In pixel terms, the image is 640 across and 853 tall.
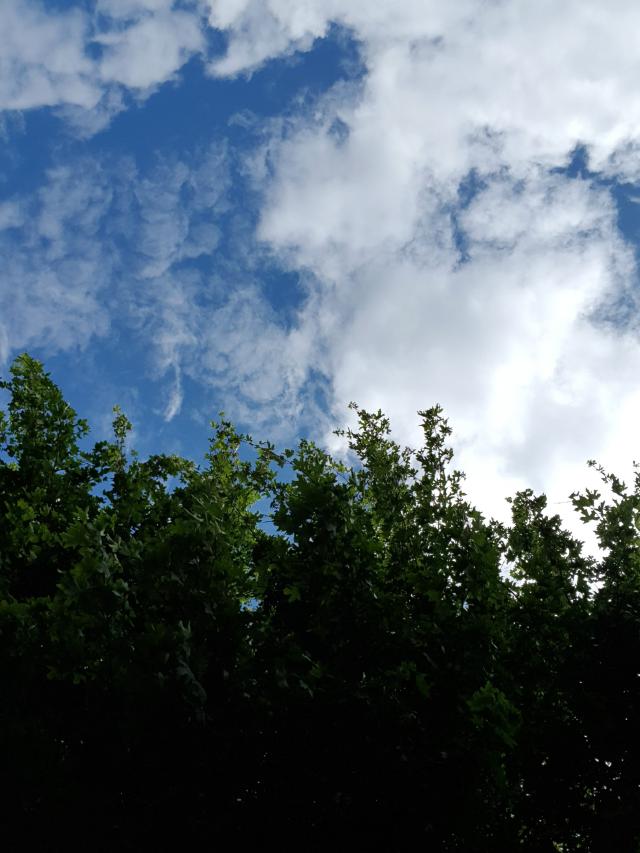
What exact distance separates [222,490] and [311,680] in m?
4.28

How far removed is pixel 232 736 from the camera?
7301mm

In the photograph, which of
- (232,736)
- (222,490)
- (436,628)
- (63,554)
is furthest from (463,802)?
(63,554)

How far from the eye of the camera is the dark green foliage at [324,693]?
7066 mm

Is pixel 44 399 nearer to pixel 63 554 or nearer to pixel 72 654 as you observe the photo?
pixel 63 554

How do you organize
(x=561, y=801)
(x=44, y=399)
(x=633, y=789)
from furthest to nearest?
(x=44, y=399) → (x=561, y=801) → (x=633, y=789)

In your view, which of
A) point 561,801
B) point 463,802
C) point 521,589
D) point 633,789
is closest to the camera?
point 463,802

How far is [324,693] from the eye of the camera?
7.44m

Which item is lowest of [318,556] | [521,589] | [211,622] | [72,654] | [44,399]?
[72,654]

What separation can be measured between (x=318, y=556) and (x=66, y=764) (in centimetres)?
389

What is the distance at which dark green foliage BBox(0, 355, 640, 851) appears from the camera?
7066 mm

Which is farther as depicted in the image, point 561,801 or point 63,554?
point 63,554

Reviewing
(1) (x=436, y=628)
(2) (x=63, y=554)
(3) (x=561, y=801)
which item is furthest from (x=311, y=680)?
(2) (x=63, y=554)

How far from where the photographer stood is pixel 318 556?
8273mm

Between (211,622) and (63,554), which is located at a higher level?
(63,554)
